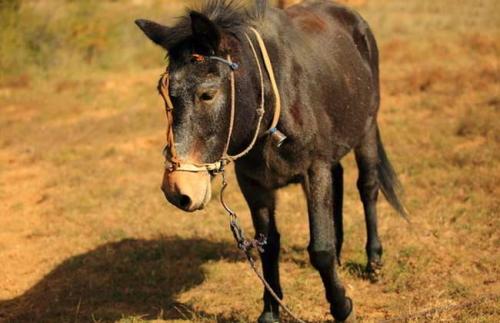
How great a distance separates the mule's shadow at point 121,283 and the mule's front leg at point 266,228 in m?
0.38

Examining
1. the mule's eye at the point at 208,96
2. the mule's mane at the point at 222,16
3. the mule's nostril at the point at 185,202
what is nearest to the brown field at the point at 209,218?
the mule's nostril at the point at 185,202

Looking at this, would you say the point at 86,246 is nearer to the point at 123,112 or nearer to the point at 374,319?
the point at 374,319

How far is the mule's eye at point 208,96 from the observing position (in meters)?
3.07

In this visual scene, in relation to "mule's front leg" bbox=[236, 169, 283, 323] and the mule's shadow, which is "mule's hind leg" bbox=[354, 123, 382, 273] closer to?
"mule's front leg" bbox=[236, 169, 283, 323]

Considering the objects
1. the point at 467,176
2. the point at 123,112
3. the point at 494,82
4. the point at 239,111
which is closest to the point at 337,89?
the point at 239,111

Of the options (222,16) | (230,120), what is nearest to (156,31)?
(222,16)

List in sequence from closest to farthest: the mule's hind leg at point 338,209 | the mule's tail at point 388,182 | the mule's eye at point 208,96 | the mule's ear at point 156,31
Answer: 1. the mule's eye at point 208,96
2. the mule's ear at point 156,31
3. the mule's hind leg at point 338,209
4. the mule's tail at point 388,182

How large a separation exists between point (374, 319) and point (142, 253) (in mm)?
2436

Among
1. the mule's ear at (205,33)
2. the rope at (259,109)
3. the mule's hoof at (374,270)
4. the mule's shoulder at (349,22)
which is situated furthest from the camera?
the mule's shoulder at (349,22)

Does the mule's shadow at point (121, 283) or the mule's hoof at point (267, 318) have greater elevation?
the mule's hoof at point (267, 318)

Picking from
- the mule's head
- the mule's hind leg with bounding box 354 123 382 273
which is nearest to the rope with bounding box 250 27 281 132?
the mule's head

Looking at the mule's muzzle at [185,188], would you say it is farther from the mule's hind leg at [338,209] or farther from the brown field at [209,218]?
the mule's hind leg at [338,209]

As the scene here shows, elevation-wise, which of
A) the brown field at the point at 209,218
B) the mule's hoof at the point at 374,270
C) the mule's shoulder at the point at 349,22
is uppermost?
the mule's shoulder at the point at 349,22

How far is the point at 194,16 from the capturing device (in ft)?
9.57
